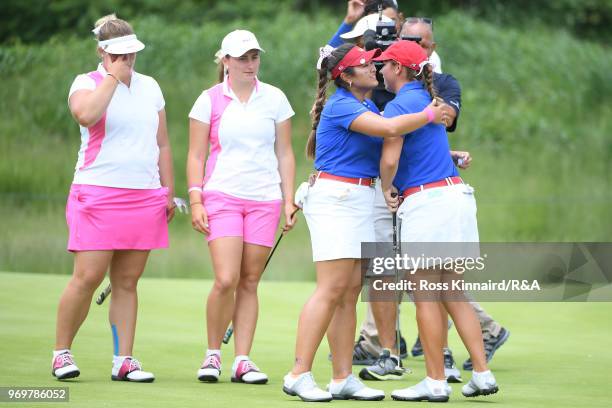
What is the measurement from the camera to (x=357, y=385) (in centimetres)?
564

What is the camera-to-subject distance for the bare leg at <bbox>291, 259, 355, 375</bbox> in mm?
5539

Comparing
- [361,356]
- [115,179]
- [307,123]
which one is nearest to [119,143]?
[115,179]

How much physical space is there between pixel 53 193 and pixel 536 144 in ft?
19.9

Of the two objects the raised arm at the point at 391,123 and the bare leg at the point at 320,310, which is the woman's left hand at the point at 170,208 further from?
the raised arm at the point at 391,123

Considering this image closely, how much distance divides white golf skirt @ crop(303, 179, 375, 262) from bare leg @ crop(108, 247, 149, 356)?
105cm

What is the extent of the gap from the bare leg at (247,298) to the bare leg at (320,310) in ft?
2.57

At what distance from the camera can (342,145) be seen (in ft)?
18.4

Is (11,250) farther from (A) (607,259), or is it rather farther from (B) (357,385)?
(B) (357,385)

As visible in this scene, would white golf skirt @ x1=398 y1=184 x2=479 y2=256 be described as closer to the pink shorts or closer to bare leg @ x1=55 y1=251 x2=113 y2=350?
the pink shorts

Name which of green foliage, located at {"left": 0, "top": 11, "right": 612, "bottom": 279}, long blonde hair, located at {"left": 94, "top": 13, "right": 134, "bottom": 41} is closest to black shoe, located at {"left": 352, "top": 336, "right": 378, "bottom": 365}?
long blonde hair, located at {"left": 94, "top": 13, "right": 134, "bottom": 41}

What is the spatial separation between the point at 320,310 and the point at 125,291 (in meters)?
1.18

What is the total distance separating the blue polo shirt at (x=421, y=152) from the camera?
5.62 m

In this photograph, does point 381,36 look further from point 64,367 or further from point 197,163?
point 64,367

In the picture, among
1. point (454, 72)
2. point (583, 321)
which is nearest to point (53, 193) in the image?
point (454, 72)
